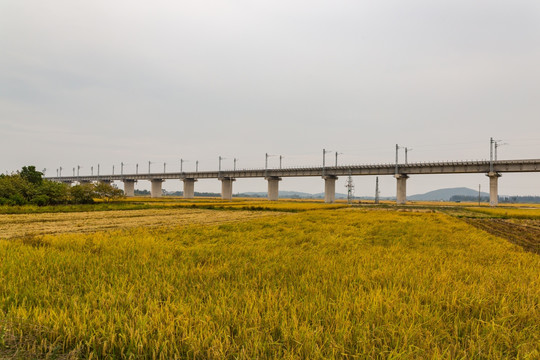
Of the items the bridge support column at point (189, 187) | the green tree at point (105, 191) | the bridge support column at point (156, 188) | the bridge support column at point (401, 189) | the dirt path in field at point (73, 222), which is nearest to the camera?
the dirt path in field at point (73, 222)

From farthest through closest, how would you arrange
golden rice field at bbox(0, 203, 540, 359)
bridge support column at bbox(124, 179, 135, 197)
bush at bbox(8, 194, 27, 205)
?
bridge support column at bbox(124, 179, 135, 197)
bush at bbox(8, 194, 27, 205)
golden rice field at bbox(0, 203, 540, 359)

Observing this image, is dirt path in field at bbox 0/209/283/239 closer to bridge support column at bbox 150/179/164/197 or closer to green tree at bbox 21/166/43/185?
green tree at bbox 21/166/43/185

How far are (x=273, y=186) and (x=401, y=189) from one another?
42.6 m

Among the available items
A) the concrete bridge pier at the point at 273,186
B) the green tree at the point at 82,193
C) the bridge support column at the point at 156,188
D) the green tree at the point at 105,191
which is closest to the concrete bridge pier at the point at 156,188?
the bridge support column at the point at 156,188

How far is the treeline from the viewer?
40156 mm

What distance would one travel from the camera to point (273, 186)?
9938 cm

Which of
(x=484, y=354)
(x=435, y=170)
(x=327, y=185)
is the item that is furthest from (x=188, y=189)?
(x=484, y=354)

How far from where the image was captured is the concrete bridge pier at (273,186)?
98500 millimetres

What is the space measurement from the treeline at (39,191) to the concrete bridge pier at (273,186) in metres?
53.1

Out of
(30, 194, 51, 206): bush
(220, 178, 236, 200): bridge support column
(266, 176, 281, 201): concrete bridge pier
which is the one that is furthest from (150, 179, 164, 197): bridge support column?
(30, 194, 51, 206): bush

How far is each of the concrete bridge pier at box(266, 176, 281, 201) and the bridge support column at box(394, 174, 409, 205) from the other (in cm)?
4038

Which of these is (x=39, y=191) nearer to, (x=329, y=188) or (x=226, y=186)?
(x=226, y=186)

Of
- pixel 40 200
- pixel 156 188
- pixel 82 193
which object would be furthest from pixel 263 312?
pixel 156 188

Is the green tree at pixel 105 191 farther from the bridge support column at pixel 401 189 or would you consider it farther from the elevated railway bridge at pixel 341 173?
the bridge support column at pixel 401 189
